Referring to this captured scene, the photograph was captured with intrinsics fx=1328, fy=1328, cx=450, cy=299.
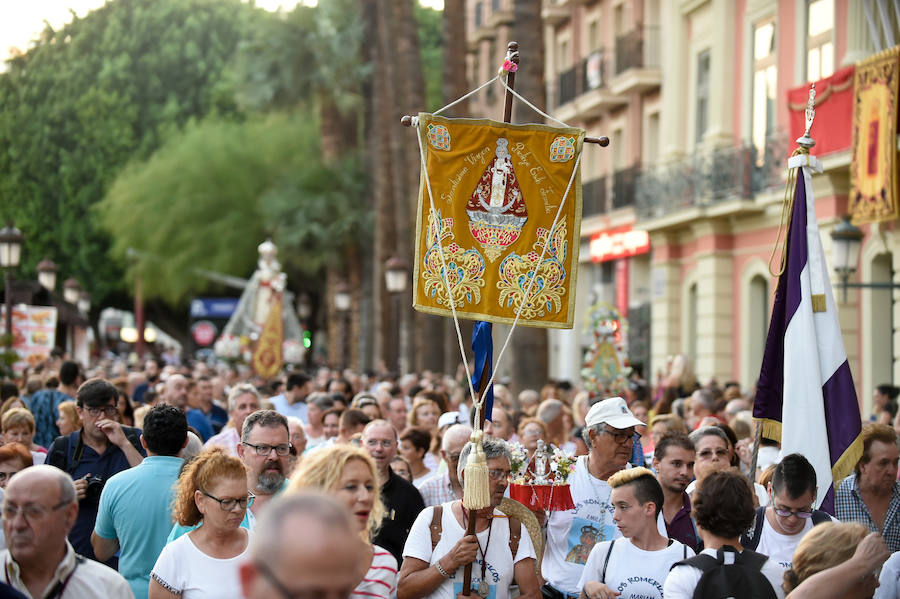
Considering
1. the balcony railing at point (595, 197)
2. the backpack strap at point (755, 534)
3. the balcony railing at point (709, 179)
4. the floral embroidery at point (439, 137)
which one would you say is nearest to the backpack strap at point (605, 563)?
the backpack strap at point (755, 534)

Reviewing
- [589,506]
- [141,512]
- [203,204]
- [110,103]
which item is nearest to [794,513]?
[589,506]

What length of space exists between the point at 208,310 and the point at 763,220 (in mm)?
31682

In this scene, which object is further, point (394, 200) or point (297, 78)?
point (297, 78)

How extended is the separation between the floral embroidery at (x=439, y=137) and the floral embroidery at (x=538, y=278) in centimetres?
76

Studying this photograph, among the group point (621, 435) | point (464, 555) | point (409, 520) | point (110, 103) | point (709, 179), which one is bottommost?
point (409, 520)

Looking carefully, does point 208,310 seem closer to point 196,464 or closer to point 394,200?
point 394,200

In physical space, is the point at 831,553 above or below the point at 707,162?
below

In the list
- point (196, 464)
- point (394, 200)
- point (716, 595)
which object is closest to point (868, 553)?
point (716, 595)

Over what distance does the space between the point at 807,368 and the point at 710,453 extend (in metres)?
0.79

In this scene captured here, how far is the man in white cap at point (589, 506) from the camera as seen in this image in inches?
288

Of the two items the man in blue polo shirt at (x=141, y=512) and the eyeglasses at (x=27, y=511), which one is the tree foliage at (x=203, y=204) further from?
the eyeglasses at (x=27, y=511)

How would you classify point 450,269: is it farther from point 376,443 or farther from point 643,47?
point 643,47

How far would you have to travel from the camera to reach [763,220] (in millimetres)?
24891

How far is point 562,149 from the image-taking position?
7.90m
